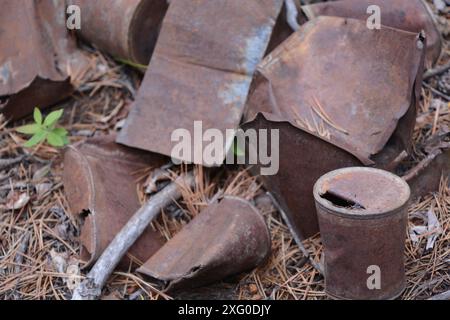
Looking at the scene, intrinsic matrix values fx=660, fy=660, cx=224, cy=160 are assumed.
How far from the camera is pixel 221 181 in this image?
2676 millimetres

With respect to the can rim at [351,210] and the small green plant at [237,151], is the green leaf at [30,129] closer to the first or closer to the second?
the small green plant at [237,151]

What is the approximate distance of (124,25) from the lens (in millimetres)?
2822

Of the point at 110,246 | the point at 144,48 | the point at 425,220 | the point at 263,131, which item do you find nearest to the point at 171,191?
the point at 110,246

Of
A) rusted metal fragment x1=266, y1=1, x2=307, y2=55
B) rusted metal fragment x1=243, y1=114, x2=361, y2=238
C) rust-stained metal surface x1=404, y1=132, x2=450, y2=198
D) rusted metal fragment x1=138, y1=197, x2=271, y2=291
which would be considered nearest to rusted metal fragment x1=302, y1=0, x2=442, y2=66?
rusted metal fragment x1=266, y1=1, x2=307, y2=55

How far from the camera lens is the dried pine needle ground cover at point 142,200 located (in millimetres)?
2242

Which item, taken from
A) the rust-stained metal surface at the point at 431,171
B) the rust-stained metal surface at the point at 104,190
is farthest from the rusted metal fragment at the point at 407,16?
the rust-stained metal surface at the point at 104,190

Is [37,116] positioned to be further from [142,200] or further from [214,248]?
[214,248]

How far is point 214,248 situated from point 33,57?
4.21 feet

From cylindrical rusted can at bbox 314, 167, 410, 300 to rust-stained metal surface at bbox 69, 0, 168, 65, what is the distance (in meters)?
1.25

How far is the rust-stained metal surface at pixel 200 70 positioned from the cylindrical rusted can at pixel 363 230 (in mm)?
732

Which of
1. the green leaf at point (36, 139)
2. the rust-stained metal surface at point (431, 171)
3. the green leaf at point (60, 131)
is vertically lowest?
the green leaf at point (60, 131)

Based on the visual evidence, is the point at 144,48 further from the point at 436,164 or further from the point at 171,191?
the point at 436,164

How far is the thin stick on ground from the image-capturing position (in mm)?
2279

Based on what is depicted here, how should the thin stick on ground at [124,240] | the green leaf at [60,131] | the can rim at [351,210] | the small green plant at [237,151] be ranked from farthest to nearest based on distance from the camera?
1. the green leaf at [60,131]
2. the small green plant at [237,151]
3. the thin stick on ground at [124,240]
4. the can rim at [351,210]
